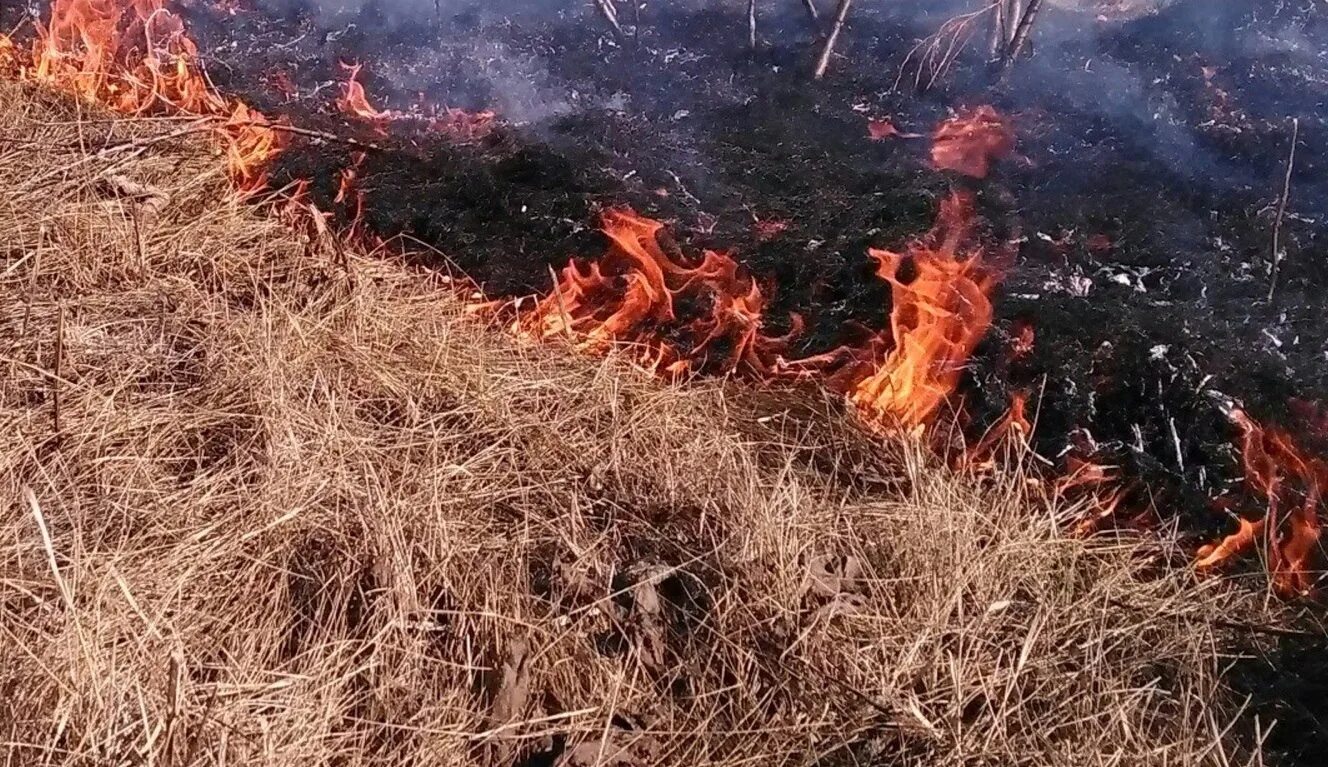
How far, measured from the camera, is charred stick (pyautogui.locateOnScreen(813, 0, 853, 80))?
4.62m

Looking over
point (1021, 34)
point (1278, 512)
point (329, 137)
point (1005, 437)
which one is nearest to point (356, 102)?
point (329, 137)

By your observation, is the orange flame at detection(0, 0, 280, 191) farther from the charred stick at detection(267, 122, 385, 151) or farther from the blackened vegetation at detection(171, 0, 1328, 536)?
the blackened vegetation at detection(171, 0, 1328, 536)

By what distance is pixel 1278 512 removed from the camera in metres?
2.84

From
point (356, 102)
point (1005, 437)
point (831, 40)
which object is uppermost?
point (831, 40)

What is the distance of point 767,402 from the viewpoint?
322 centimetres

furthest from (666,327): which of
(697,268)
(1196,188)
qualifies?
(1196,188)

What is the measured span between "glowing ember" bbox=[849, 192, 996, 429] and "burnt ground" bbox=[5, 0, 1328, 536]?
0.25ft

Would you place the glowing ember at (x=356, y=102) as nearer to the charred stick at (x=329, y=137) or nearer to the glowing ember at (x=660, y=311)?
the charred stick at (x=329, y=137)

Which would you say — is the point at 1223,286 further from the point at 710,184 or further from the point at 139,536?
the point at 139,536

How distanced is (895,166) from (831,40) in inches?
37.3

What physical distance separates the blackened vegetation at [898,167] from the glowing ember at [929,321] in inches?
3.0

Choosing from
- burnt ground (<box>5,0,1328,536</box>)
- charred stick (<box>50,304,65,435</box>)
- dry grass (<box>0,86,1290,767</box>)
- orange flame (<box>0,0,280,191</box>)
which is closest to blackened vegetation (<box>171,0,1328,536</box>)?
burnt ground (<box>5,0,1328,536</box>)

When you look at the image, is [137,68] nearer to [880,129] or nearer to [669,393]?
[669,393]

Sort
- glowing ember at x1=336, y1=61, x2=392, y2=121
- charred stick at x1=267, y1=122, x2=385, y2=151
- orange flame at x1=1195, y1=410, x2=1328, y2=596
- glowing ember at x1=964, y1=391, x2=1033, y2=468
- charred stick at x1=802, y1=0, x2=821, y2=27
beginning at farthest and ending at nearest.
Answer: charred stick at x1=802, y1=0, x2=821, y2=27
glowing ember at x1=336, y1=61, x2=392, y2=121
charred stick at x1=267, y1=122, x2=385, y2=151
glowing ember at x1=964, y1=391, x2=1033, y2=468
orange flame at x1=1195, y1=410, x2=1328, y2=596
